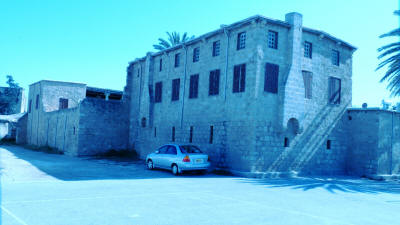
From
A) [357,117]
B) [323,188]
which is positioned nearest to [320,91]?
[357,117]

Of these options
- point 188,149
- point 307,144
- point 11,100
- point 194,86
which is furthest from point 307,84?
point 11,100

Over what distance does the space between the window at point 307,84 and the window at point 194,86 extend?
21.2 feet

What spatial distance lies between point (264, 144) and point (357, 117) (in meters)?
7.55

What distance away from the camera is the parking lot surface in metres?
7.74

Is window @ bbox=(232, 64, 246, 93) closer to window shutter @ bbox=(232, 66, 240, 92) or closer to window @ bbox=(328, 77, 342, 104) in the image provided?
window shutter @ bbox=(232, 66, 240, 92)

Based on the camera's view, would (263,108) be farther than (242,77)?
No

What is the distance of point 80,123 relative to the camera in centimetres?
2670

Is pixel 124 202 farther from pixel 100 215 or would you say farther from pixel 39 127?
pixel 39 127

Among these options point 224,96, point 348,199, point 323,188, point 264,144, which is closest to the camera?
point 348,199

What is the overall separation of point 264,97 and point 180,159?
5.34 metres

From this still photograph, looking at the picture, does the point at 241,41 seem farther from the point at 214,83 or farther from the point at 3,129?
the point at 3,129

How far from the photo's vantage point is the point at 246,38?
18.6m

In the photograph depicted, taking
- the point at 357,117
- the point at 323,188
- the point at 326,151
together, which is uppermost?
the point at 357,117

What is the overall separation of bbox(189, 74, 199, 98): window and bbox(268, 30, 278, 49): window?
5451 millimetres
